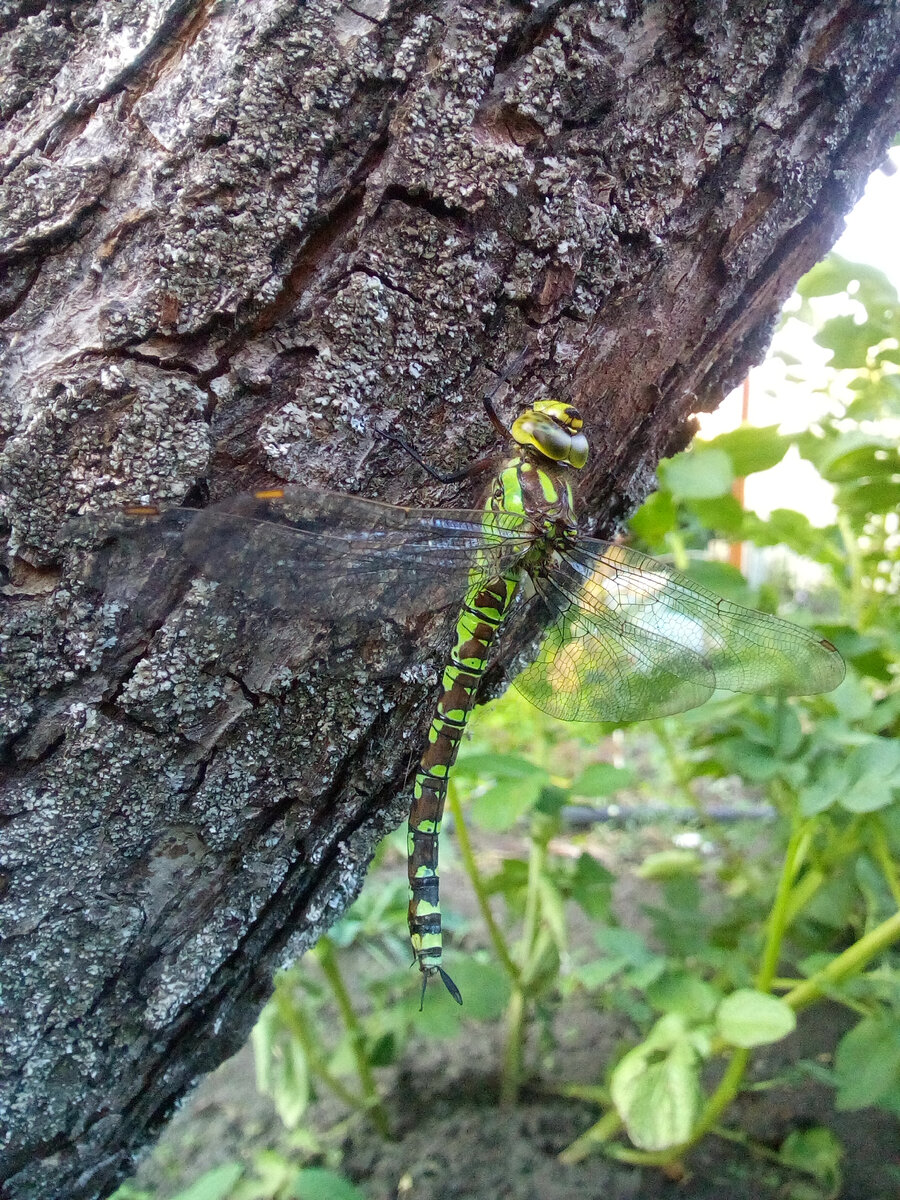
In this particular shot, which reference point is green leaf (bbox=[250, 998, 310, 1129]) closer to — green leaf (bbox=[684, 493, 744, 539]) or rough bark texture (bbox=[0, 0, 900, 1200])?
rough bark texture (bbox=[0, 0, 900, 1200])

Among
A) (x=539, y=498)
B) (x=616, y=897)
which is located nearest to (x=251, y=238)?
(x=539, y=498)

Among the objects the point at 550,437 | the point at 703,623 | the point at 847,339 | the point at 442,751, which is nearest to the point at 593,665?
the point at 703,623

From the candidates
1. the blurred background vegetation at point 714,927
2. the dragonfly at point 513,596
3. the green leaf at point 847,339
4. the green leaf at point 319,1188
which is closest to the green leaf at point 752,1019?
the blurred background vegetation at point 714,927

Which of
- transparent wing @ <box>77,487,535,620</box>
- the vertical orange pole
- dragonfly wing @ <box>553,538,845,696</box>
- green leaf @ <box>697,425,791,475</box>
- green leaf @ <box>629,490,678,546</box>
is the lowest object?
transparent wing @ <box>77,487,535,620</box>

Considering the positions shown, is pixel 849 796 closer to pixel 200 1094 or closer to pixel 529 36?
pixel 529 36

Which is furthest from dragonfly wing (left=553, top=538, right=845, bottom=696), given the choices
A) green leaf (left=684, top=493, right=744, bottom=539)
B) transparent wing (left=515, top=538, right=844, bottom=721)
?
green leaf (left=684, top=493, right=744, bottom=539)

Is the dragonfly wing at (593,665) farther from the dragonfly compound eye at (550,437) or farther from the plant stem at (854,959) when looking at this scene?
the plant stem at (854,959)

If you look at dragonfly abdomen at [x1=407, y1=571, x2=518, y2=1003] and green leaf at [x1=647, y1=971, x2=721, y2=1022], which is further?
green leaf at [x1=647, y1=971, x2=721, y2=1022]
